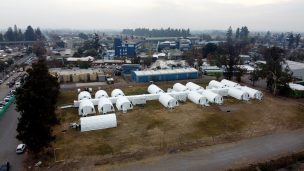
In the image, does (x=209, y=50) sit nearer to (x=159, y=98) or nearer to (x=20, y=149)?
(x=159, y=98)

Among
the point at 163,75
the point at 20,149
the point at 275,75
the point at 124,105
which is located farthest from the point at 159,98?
the point at 20,149

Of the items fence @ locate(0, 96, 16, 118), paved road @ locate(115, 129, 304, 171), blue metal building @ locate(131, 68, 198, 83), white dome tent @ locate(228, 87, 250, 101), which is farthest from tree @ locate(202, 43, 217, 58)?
fence @ locate(0, 96, 16, 118)

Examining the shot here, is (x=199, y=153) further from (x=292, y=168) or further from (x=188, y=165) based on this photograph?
(x=292, y=168)

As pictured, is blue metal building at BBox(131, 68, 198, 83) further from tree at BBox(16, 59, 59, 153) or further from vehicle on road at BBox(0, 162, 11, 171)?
vehicle on road at BBox(0, 162, 11, 171)

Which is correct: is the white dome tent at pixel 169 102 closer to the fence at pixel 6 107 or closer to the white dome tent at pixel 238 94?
the white dome tent at pixel 238 94

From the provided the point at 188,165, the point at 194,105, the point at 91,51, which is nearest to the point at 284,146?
the point at 188,165

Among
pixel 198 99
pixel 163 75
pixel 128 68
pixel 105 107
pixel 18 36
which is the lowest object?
pixel 105 107
